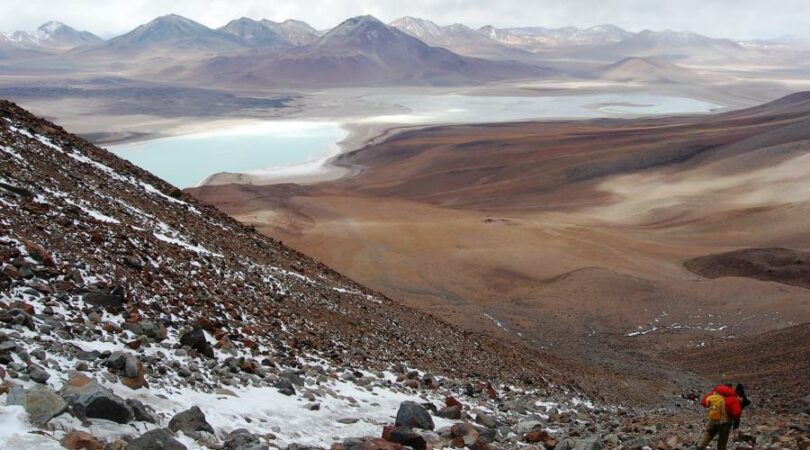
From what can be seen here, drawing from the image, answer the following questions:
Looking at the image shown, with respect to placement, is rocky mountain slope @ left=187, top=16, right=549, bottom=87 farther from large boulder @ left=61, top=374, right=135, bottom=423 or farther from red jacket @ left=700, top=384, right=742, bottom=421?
large boulder @ left=61, top=374, right=135, bottom=423

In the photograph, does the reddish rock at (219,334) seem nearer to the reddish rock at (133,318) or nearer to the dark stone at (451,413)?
the reddish rock at (133,318)

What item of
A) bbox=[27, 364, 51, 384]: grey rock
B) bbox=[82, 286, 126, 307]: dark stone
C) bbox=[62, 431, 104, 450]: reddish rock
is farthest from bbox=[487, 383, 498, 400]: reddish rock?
bbox=[62, 431, 104, 450]: reddish rock

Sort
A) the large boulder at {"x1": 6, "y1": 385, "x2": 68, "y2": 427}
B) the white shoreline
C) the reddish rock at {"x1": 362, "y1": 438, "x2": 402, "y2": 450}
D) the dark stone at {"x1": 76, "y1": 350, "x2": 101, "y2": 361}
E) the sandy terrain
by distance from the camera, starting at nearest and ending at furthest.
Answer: the large boulder at {"x1": 6, "y1": 385, "x2": 68, "y2": 427} < the reddish rock at {"x1": 362, "y1": 438, "x2": 402, "y2": 450} < the dark stone at {"x1": 76, "y1": 350, "x2": 101, "y2": 361} < the sandy terrain < the white shoreline

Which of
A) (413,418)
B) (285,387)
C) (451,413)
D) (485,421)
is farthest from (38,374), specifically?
(485,421)

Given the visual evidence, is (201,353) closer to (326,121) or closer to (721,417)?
(721,417)

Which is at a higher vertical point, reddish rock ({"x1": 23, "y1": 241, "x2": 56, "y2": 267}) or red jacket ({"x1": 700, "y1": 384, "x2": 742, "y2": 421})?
reddish rock ({"x1": 23, "y1": 241, "x2": 56, "y2": 267})

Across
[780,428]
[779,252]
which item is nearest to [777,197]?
[779,252]

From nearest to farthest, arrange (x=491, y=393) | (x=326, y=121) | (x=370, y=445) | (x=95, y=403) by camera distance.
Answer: (x=95, y=403) → (x=370, y=445) → (x=491, y=393) → (x=326, y=121)

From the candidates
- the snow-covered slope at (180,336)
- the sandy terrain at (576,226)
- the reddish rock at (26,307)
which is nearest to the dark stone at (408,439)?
the snow-covered slope at (180,336)
